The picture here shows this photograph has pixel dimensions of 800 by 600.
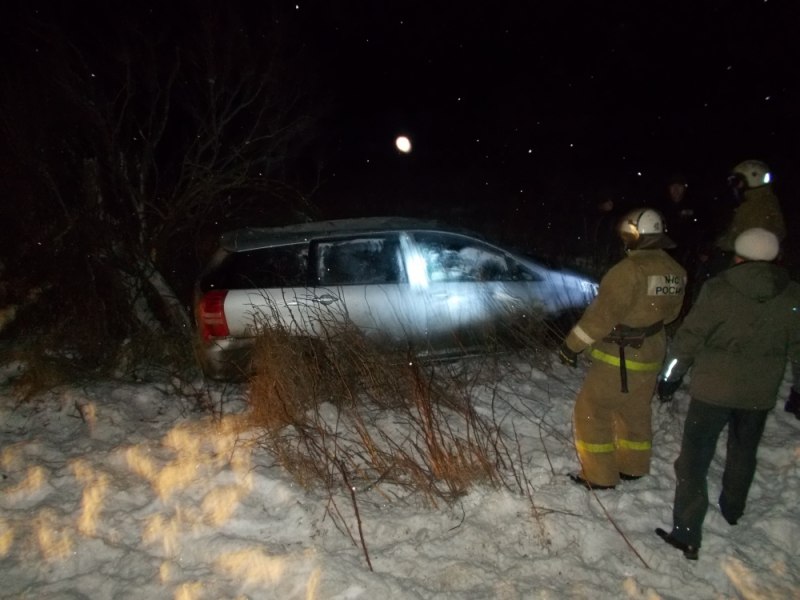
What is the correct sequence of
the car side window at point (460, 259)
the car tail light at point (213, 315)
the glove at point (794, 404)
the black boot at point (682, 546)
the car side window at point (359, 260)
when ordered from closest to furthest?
1. the black boot at point (682, 546)
2. the glove at point (794, 404)
3. the car tail light at point (213, 315)
4. the car side window at point (359, 260)
5. the car side window at point (460, 259)

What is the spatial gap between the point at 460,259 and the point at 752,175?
243cm

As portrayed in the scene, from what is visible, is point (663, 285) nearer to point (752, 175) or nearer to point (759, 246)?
point (759, 246)

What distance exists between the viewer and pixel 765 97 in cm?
1433

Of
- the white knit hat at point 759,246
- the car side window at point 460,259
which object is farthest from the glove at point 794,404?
the car side window at point 460,259

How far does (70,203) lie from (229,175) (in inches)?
78.5

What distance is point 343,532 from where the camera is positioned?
10.4ft

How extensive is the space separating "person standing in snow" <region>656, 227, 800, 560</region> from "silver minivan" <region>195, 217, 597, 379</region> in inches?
89.7

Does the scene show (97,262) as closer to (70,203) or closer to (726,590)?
(70,203)

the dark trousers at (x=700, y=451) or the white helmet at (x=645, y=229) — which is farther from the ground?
the white helmet at (x=645, y=229)

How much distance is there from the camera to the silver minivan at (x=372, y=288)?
15.7 feet

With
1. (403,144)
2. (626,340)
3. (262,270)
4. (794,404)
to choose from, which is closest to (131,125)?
(262,270)

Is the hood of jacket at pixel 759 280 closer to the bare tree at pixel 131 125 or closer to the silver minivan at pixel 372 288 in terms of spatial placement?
the silver minivan at pixel 372 288

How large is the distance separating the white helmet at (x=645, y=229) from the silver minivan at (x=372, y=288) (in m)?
2.08

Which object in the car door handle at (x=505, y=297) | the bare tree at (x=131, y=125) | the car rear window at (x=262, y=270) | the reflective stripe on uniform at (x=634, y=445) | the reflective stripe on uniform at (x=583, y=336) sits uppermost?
the bare tree at (x=131, y=125)
